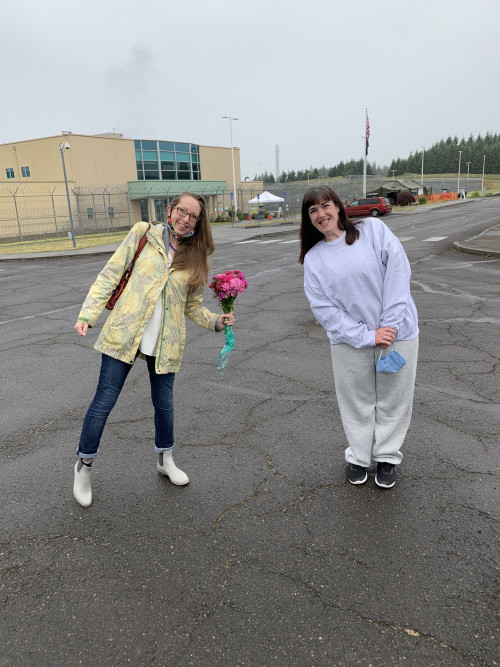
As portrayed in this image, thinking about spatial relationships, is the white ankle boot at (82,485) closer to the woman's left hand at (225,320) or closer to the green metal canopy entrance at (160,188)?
the woman's left hand at (225,320)

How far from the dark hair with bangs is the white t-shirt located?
2.77 ft

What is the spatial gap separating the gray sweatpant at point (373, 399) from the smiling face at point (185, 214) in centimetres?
115

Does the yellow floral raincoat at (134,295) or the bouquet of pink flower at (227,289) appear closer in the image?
the yellow floral raincoat at (134,295)

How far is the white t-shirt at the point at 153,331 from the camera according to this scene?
2.91 metres

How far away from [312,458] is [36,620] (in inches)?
76.8

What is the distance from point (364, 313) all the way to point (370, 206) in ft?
132

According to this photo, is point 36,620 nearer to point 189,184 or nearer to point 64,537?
point 64,537

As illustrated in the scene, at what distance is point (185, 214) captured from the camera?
111 inches

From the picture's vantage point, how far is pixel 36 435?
12.9 ft

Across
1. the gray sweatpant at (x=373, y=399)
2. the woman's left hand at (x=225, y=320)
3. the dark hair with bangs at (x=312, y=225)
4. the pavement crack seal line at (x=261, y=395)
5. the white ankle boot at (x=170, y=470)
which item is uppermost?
the dark hair with bangs at (x=312, y=225)

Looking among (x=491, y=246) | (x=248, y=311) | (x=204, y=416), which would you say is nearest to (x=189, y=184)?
(x=491, y=246)

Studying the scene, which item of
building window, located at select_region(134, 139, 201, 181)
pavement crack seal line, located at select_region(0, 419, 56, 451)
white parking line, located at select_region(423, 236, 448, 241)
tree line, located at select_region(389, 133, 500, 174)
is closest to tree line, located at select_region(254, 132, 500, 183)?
tree line, located at select_region(389, 133, 500, 174)

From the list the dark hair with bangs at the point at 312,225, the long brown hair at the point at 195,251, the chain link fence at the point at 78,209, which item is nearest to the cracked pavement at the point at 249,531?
the long brown hair at the point at 195,251

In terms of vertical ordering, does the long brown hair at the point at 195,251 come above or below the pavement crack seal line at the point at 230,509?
above
